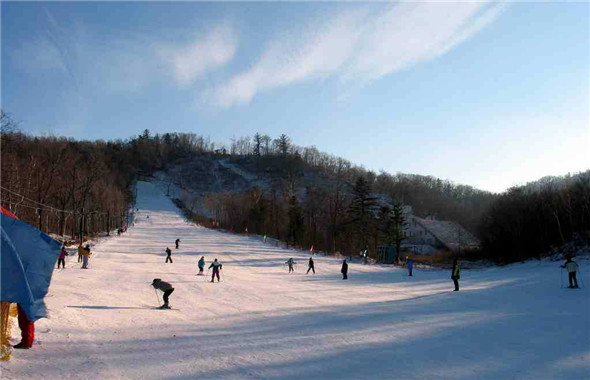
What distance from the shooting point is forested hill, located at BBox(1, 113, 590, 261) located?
130ft

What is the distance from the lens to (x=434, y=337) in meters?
11.7

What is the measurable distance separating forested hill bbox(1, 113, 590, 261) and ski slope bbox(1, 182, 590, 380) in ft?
40.6

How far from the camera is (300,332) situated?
1187 centimetres

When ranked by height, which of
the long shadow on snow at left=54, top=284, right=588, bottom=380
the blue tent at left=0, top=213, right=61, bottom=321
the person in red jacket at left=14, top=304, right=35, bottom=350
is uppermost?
the blue tent at left=0, top=213, right=61, bottom=321

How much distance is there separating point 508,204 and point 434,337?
1933 inches

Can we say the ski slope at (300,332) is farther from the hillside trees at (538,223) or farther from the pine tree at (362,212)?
the pine tree at (362,212)

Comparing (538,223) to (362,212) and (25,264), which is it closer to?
(362,212)

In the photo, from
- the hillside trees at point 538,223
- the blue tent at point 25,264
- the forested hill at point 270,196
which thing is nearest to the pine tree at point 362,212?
the forested hill at point 270,196

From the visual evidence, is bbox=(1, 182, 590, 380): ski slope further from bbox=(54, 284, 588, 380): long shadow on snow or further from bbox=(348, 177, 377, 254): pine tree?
bbox=(348, 177, 377, 254): pine tree

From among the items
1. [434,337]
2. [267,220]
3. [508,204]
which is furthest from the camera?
[267,220]

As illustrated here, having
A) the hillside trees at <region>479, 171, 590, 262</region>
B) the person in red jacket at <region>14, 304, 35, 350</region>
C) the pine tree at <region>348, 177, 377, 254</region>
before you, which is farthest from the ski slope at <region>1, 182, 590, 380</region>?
the pine tree at <region>348, 177, 377, 254</region>

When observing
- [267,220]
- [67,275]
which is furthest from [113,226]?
[67,275]

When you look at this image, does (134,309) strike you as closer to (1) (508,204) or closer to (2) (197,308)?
(2) (197,308)

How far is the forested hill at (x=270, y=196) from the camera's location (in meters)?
39.7
